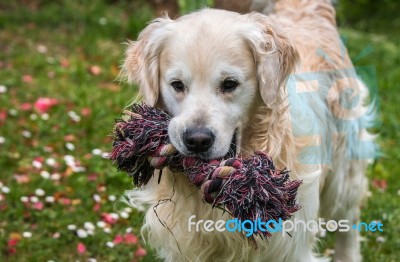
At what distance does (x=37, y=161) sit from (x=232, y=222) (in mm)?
2698

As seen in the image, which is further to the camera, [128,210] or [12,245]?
[128,210]

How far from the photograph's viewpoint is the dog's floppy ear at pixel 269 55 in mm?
3449

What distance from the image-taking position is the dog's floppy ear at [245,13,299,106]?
11.3 ft

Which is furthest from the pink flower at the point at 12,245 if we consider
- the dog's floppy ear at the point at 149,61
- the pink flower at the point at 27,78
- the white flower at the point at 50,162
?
the pink flower at the point at 27,78

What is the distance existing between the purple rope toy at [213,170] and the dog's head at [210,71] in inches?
3.7

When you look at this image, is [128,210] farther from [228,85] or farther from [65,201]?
[228,85]

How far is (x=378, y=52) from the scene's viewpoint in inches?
344

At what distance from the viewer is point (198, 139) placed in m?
3.19

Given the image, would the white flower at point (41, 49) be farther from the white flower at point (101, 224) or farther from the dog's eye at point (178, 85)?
the dog's eye at point (178, 85)

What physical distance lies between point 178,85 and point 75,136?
309cm

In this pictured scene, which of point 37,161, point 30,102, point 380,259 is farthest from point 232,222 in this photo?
point 30,102

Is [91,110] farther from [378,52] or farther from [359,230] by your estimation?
[378,52]

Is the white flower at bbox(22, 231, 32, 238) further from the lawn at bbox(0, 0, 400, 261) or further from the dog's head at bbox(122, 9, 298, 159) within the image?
the dog's head at bbox(122, 9, 298, 159)

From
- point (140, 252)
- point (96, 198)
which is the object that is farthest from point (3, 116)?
point (140, 252)
